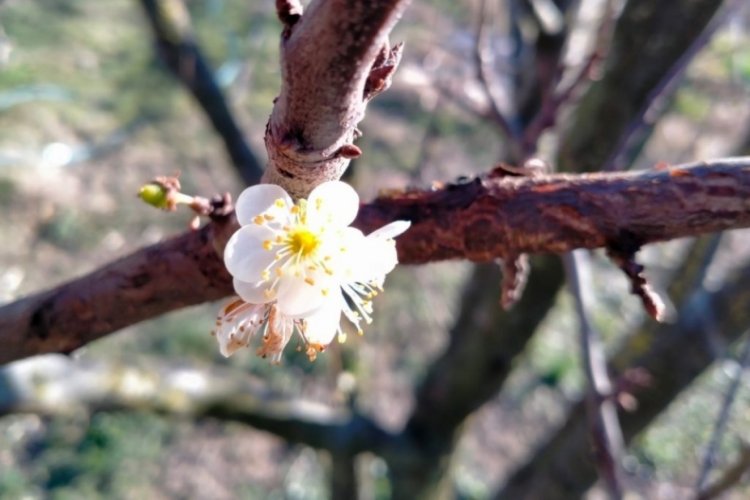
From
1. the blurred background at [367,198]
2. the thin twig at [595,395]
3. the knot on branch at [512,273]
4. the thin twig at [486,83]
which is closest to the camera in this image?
the knot on branch at [512,273]

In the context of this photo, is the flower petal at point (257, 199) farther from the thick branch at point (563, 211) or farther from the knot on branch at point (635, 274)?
the knot on branch at point (635, 274)

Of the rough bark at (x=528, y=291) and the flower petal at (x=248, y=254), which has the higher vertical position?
the flower petal at (x=248, y=254)

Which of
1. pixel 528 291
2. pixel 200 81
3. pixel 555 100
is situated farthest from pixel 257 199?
pixel 200 81

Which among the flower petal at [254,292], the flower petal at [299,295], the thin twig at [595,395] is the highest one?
the flower petal at [299,295]

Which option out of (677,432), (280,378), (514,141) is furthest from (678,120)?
(514,141)

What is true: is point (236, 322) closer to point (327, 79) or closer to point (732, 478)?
point (327, 79)

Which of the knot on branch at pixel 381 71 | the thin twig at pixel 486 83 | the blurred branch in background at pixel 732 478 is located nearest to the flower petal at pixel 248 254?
the knot on branch at pixel 381 71
